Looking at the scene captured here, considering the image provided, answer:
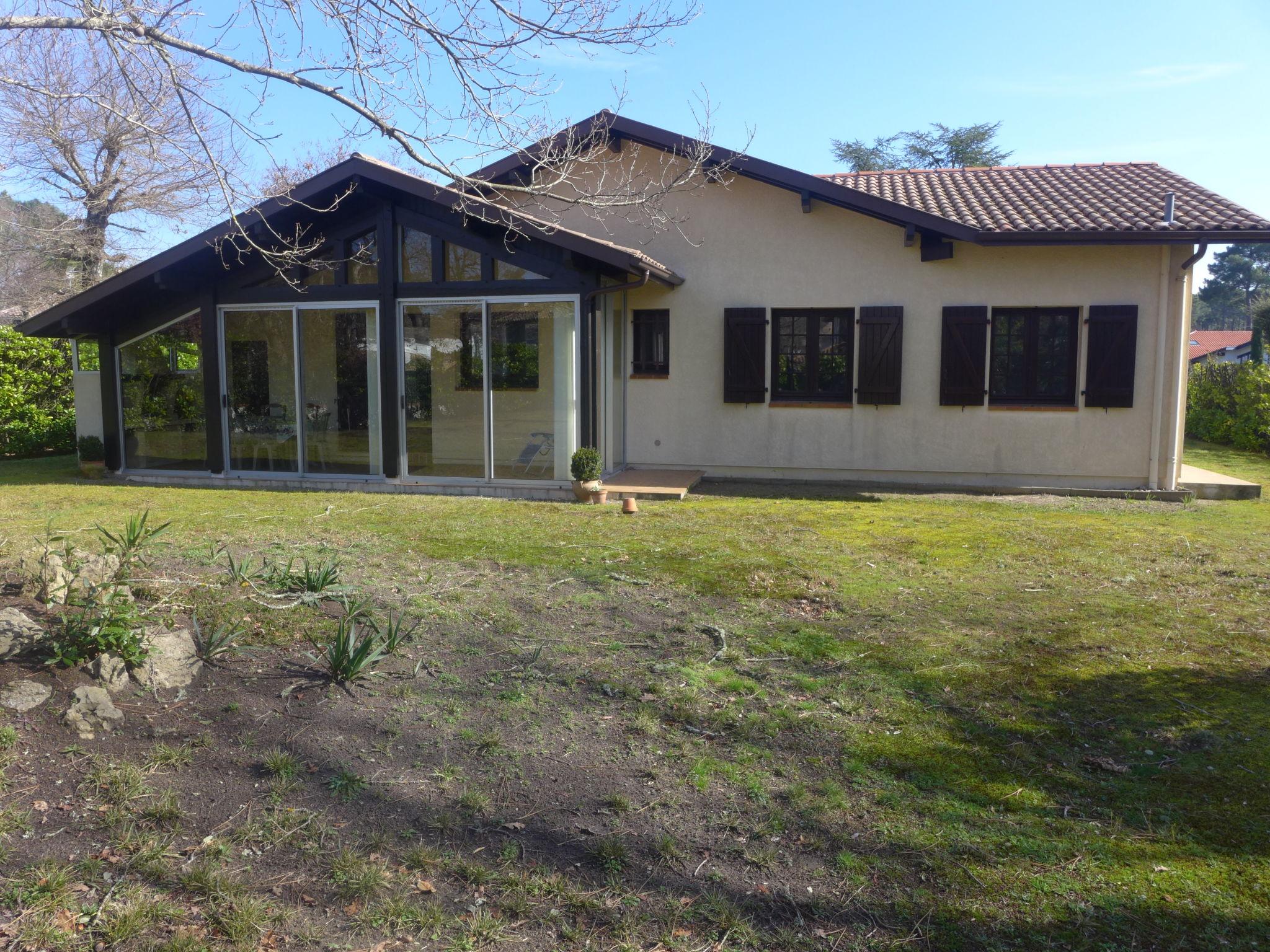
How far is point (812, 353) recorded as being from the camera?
1238 cm

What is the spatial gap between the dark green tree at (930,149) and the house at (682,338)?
86.6ft

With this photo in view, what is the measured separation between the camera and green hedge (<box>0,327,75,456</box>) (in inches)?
580

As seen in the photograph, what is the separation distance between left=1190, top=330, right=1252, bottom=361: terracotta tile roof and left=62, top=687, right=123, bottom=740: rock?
56436mm

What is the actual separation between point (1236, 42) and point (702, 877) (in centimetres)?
525

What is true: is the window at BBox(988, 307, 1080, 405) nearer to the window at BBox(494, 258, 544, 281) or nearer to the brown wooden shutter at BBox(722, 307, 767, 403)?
the brown wooden shutter at BBox(722, 307, 767, 403)

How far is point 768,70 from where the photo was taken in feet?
26.9

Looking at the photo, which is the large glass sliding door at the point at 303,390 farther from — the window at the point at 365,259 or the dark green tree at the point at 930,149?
the dark green tree at the point at 930,149

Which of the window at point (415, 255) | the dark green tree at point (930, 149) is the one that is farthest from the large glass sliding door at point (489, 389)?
the dark green tree at point (930, 149)

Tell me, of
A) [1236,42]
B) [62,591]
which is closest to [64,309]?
[62,591]

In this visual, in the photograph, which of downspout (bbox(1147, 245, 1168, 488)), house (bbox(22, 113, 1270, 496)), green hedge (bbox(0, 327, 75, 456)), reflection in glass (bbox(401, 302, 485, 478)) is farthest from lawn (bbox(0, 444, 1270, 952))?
green hedge (bbox(0, 327, 75, 456))

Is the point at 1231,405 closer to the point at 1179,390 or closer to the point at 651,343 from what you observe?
the point at 1179,390

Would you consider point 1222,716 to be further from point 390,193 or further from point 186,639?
point 390,193

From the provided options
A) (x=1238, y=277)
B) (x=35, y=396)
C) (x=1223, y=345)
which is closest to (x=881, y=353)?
(x=35, y=396)

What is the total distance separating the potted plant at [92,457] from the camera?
487 inches
